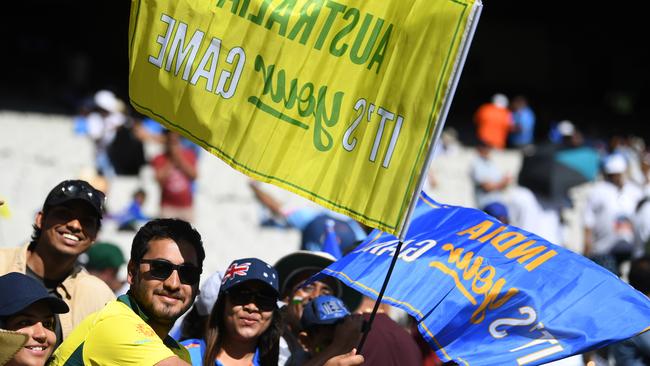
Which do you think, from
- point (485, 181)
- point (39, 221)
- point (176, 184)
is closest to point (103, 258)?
point (39, 221)

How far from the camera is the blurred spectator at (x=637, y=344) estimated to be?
18.4 ft

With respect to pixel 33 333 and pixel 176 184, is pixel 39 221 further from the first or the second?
pixel 176 184

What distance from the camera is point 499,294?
14.6 ft

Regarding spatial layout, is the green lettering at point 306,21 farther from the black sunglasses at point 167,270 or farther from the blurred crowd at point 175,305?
the black sunglasses at point 167,270

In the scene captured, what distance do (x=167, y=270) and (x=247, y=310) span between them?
28.3 inches

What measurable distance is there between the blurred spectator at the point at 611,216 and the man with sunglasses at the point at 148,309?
6971mm

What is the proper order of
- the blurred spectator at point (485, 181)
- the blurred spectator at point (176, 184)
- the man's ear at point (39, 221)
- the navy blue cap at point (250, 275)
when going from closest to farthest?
1. the navy blue cap at point (250, 275)
2. the man's ear at point (39, 221)
3. the blurred spectator at point (485, 181)
4. the blurred spectator at point (176, 184)

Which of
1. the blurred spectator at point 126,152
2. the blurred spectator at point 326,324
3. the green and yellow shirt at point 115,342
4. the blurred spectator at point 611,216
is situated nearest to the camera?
the green and yellow shirt at point 115,342

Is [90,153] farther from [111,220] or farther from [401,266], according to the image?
[401,266]

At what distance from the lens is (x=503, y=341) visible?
14.3 feet

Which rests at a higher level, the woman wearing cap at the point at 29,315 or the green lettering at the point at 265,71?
the green lettering at the point at 265,71

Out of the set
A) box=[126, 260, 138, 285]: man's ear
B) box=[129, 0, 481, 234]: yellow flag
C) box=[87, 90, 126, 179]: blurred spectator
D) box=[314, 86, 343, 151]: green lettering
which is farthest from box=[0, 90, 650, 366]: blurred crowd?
box=[87, 90, 126, 179]: blurred spectator

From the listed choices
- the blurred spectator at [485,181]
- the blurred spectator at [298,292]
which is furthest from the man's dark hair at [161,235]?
the blurred spectator at [485,181]

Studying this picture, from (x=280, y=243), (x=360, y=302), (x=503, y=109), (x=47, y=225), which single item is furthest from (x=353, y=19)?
(x=503, y=109)
